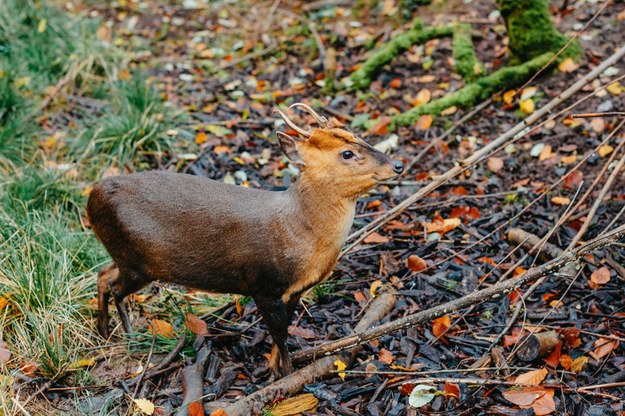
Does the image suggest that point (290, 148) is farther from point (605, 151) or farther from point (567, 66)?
point (567, 66)

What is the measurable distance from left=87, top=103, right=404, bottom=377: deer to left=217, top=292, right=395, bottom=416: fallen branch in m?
0.11

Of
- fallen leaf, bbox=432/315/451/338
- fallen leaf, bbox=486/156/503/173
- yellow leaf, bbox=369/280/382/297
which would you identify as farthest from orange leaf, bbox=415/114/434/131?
fallen leaf, bbox=432/315/451/338

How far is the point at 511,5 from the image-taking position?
6.64m

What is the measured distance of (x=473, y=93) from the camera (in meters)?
6.80

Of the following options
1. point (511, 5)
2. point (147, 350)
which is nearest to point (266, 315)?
point (147, 350)

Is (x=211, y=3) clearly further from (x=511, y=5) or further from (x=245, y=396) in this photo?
(x=245, y=396)

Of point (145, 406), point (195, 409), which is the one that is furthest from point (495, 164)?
point (145, 406)

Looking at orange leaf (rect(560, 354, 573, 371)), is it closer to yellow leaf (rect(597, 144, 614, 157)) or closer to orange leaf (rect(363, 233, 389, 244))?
orange leaf (rect(363, 233, 389, 244))

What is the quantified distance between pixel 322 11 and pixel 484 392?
661 centimetres

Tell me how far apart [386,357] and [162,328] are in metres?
1.47

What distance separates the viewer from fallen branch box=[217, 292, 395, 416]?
3.82 m

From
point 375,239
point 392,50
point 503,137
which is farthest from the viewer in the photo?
point 392,50

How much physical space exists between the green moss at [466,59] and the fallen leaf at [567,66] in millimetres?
735

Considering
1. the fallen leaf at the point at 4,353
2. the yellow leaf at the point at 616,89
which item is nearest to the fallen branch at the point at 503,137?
the yellow leaf at the point at 616,89
